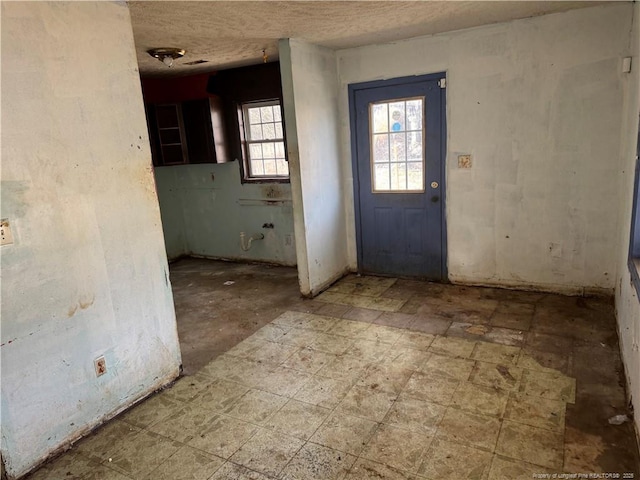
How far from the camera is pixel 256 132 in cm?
550

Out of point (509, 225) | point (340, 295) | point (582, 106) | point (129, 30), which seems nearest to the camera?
point (129, 30)

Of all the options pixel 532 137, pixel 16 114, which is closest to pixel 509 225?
pixel 532 137

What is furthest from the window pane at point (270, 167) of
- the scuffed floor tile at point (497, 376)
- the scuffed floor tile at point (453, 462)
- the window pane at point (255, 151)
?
the scuffed floor tile at point (453, 462)

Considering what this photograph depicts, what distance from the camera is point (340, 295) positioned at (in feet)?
14.8

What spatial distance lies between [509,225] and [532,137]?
84 cm

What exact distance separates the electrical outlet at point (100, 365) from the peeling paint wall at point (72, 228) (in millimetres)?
27

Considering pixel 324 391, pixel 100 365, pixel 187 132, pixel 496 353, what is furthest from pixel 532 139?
pixel 187 132

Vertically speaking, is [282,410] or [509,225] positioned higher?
[509,225]

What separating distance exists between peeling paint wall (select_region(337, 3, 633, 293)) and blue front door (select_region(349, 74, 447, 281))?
0.41 ft

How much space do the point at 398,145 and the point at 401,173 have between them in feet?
0.97

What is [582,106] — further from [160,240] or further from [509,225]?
[160,240]

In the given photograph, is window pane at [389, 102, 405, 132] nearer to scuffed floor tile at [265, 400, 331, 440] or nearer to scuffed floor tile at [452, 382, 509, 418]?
scuffed floor tile at [452, 382, 509, 418]

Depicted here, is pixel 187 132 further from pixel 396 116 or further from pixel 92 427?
pixel 92 427

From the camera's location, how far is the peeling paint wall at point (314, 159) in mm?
4113
